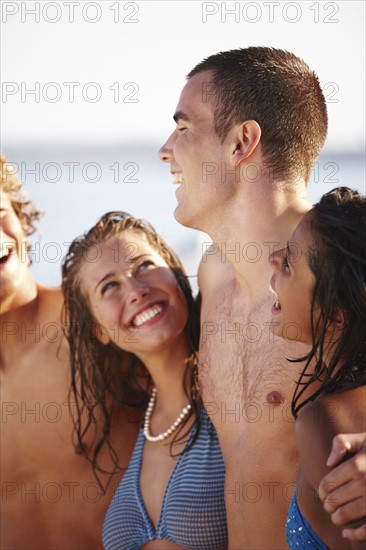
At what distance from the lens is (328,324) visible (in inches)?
65.4

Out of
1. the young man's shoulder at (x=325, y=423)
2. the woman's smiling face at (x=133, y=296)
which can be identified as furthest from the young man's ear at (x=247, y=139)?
the young man's shoulder at (x=325, y=423)

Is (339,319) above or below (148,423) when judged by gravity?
above

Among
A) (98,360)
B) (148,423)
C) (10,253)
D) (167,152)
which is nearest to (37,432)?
(98,360)

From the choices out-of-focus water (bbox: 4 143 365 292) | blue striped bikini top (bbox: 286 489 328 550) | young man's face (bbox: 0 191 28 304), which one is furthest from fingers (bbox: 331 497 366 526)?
out-of-focus water (bbox: 4 143 365 292)

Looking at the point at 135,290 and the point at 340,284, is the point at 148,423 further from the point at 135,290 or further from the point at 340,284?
the point at 340,284

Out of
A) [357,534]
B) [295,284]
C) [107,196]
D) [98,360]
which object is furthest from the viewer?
[107,196]

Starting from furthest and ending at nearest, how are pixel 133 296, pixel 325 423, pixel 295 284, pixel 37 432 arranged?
pixel 37 432 → pixel 133 296 → pixel 295 284 → pixel 325 423

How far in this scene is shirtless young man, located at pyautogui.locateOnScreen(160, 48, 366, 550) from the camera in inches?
85.2

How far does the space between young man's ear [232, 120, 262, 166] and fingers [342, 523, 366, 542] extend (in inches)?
42.9

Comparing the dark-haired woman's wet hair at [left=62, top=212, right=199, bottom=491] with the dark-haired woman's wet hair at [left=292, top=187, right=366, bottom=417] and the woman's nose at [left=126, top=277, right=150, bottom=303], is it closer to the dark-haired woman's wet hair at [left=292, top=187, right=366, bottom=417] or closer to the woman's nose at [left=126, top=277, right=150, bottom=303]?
the woman's nose at [left=126, top=277, right=150, bottom=303]

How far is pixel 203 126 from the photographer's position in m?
2.29

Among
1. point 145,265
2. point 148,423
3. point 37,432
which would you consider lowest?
point 37,432

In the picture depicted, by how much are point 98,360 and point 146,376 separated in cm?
17

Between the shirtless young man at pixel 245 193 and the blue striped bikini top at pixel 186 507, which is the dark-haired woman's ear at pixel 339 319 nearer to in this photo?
the shirtless young man at pixel 245 193
